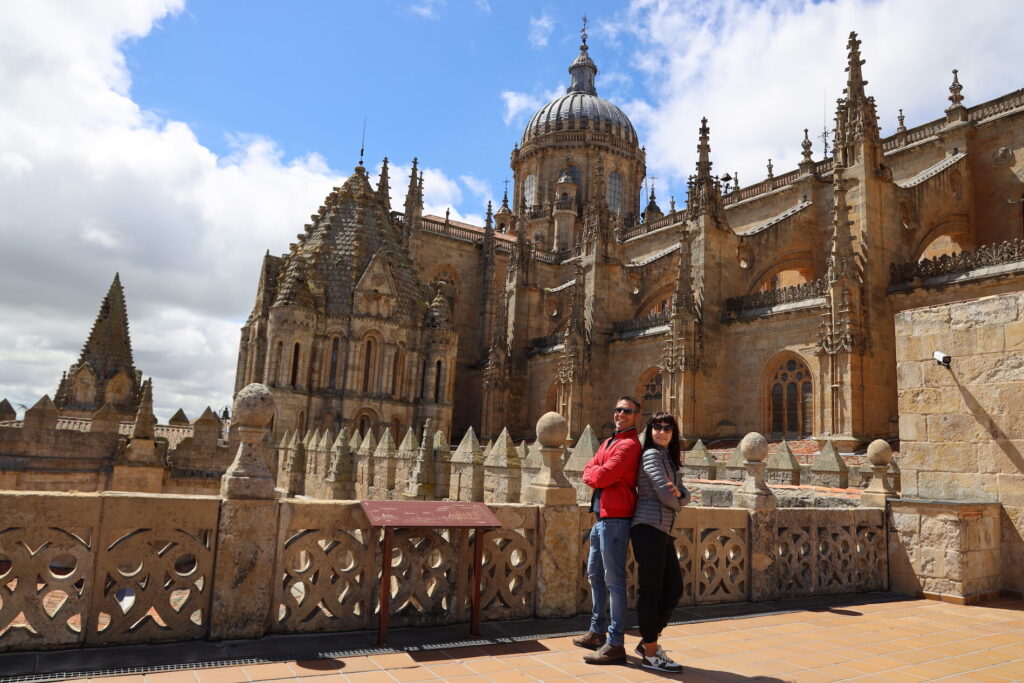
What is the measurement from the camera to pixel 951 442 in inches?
303

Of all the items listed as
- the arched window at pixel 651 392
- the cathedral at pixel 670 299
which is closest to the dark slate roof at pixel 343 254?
the cathedral at pixel 670 299

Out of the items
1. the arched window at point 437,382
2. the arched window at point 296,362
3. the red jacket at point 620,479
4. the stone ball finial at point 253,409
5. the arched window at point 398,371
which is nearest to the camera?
the red jacket at point 620,479

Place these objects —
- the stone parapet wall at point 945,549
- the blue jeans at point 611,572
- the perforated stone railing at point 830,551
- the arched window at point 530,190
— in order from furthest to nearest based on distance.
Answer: the arched window at point 530,190 < the perforated stone railing at point 830,551 < the stone parapet wall at point 945,549 < the blue jeans at point 611,572

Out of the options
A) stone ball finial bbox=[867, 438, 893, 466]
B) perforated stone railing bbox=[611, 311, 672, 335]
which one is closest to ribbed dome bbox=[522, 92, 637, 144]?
perforated stone railing bbox=[611, 311, 672, 335]

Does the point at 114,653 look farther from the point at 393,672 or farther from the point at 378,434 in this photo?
the point at 378,434

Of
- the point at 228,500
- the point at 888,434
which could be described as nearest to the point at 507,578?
the point at 228,500

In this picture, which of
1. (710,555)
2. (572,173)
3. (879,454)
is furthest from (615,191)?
(710,555)

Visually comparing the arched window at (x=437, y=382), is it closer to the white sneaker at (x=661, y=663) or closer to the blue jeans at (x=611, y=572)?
the blue jeans at (x=611, y=572)

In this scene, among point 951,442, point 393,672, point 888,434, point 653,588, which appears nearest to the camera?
point 393,672

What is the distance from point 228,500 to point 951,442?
7.42 m

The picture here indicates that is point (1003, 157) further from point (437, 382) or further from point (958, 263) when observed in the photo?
point (437, 382)

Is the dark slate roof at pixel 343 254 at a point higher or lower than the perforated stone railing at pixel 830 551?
higher

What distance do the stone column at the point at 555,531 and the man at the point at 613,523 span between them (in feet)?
2.69

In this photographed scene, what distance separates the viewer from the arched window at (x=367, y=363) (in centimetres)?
2848
